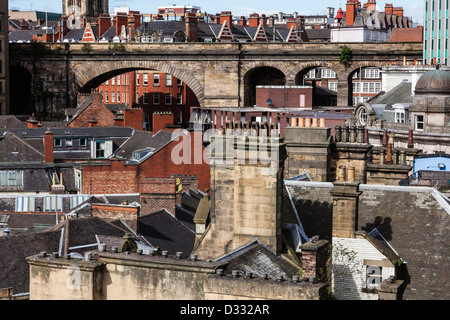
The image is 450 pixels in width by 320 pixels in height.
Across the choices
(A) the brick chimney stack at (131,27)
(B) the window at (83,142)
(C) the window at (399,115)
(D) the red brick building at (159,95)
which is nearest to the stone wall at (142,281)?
(C) the window at (399,115)

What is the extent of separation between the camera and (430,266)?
14.6m

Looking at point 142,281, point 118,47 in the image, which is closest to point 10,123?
point 118,47

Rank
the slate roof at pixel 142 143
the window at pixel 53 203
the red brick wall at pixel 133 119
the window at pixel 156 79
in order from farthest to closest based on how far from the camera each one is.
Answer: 1. the window at pixel 156 79
2. the red brick wall at pixel 133 119
3. the slate roof at pixel 142 143
4. the window at pixel 53 203

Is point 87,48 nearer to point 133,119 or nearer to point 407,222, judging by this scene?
point 133,119

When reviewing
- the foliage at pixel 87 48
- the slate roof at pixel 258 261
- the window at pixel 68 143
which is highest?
the foliage at pixel 87 48

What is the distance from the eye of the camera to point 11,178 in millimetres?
36406

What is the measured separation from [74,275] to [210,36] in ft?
258

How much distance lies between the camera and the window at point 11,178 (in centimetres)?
3617

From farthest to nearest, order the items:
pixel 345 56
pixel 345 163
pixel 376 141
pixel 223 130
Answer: pixel 345 56, pixel 376 141, pixel 345 163, pixel 223 130

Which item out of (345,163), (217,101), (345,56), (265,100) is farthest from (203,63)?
(345,163)

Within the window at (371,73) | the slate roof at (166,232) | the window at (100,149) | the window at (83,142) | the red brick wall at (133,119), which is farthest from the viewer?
the window at (371,73)

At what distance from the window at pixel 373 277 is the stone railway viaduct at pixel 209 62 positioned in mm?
53641

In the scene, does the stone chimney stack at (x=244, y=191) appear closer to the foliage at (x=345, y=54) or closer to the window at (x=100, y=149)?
the window at (x=100, y=149)
